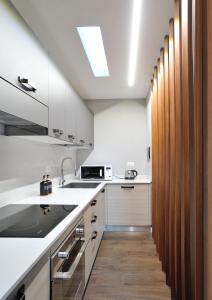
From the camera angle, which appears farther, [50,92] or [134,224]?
[134,224]

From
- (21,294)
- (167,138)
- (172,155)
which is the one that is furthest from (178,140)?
(21,294)

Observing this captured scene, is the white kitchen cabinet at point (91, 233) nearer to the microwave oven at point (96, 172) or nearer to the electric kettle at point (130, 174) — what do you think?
the microwave oven at point (96, 172)

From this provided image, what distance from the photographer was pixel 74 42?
7.33 feet

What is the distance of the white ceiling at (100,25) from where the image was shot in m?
1.70

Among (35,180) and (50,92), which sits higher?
(50,92)

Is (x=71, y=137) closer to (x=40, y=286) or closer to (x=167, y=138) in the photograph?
(x=167, y=138)

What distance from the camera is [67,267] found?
4.39 feet

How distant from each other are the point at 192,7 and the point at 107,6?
740 mm

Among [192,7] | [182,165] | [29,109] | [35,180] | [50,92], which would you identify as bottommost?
[35,180]

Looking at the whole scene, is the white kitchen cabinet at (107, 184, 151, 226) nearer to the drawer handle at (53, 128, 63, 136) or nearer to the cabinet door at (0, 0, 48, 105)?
the drawer handle at (53, 128, 63, 136)

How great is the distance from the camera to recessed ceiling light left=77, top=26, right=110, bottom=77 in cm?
209

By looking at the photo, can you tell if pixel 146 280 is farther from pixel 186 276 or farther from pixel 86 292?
pixel 186 276

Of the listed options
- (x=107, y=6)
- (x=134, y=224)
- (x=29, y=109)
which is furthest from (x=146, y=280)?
(x=107, y=6)

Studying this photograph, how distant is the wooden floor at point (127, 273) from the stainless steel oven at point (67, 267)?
642mm
